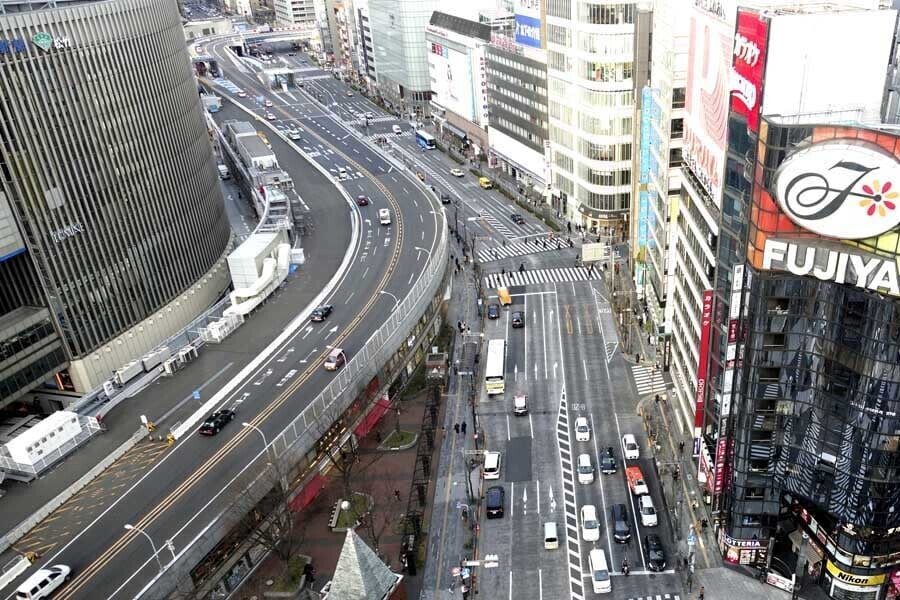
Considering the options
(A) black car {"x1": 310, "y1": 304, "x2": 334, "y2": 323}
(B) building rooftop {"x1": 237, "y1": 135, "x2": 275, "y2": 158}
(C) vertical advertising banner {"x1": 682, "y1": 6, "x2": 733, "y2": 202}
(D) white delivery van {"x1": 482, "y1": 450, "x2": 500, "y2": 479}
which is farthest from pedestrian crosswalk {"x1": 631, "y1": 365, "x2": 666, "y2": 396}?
(B) building rooftop {"x1": 237, "y1": 135, "x2": 275, "y2": 158}

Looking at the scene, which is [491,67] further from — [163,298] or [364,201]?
[163,298]

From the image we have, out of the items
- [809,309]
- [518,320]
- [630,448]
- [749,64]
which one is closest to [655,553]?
[630,448]

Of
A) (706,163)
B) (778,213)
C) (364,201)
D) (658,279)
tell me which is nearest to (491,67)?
(364,201)

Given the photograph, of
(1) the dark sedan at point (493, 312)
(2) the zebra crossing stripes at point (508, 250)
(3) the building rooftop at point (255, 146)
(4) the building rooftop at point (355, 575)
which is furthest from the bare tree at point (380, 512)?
(3) the building rooftop at point (255, 146)

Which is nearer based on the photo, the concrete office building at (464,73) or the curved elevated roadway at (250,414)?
the curved elevated roadway at (250,414)

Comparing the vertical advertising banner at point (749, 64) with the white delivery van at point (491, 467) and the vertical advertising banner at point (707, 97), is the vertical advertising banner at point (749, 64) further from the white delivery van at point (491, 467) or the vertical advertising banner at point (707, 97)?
the white delivery van at point (491, 467)

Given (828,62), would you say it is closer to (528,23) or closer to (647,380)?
(647,380)

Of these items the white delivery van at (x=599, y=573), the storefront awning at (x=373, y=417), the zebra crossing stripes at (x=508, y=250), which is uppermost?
the storefront awning at (x=373, y=417)
